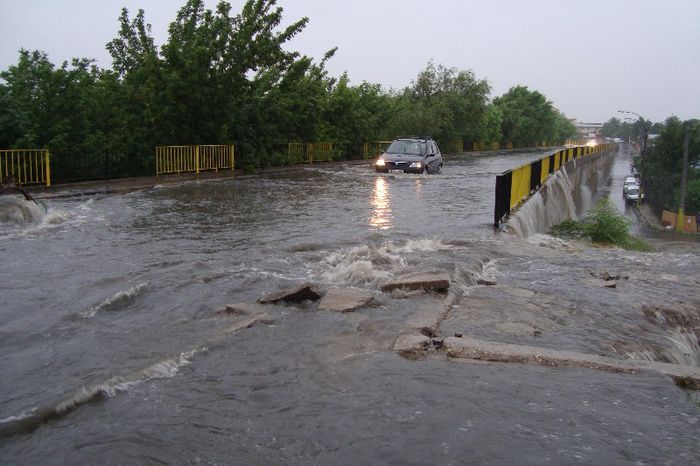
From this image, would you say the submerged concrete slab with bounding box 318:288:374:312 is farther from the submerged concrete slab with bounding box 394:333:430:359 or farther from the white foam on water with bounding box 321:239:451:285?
the submerged concrete slab with bounding box 394:333:430:359

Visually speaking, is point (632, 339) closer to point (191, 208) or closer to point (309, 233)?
point (309, 233)

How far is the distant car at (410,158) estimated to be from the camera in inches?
1014

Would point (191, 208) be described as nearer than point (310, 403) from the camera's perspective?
No

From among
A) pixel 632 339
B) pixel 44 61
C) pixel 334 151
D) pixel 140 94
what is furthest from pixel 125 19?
pixel 632 339

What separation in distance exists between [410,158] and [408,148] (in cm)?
126

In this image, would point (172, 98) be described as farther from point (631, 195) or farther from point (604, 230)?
point (631, 195)

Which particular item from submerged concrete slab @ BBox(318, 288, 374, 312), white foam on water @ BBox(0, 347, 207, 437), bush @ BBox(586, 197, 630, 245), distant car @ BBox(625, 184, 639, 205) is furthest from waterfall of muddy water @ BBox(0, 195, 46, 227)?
distant car @ BBox(625, 184, 639, 205)

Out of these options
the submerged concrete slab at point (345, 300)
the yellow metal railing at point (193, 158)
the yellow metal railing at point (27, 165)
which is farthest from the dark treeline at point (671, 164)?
the submerged concrete slab at point (345, 300)

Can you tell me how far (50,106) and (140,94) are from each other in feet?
15.5

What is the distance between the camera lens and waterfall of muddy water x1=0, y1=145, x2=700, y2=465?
3.72m

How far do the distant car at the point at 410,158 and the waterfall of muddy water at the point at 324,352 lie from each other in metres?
14.8

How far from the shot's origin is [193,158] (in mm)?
23672

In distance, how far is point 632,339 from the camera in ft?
19.5

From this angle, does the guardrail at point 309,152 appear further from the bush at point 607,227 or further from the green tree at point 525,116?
the green tree at point 525,116
